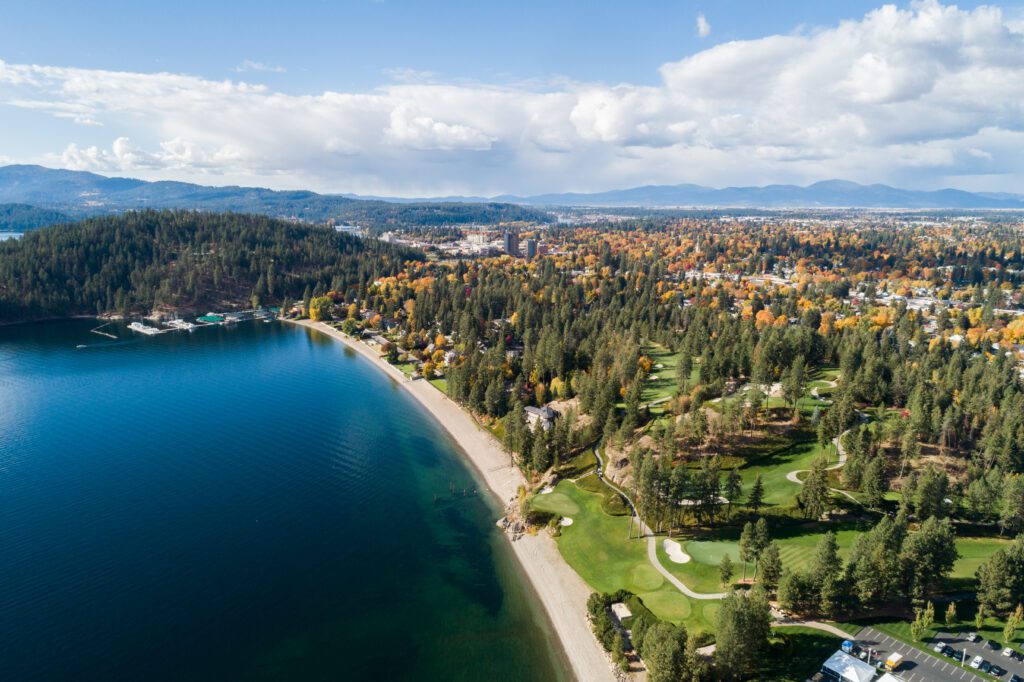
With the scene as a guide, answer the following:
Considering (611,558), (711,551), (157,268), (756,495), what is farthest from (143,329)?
(756,495)

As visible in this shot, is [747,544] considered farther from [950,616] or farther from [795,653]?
[950,616]

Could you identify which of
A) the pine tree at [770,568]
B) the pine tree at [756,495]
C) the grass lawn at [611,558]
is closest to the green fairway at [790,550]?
the grass lawn at [611,558]

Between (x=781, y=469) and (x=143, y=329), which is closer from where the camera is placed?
(x=781, y=469)

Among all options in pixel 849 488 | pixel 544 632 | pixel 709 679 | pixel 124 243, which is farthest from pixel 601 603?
pixel 124 243

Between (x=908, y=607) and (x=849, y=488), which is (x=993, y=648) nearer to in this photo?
(x=908, y=607)

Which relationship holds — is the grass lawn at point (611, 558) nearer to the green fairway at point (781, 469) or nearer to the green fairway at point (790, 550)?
the green fairway at point (790, 550)

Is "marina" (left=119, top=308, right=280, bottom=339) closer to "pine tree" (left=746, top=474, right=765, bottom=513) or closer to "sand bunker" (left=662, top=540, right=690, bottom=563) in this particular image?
"sand bunker" (left=662, top=540, right=690, bottom=563)

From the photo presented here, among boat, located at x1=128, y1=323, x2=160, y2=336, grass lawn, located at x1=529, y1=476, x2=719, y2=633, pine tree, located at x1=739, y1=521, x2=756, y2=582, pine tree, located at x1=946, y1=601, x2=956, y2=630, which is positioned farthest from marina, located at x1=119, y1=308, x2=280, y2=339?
pine tree, located at x1=946, y1=601, x2=956, y2=630
